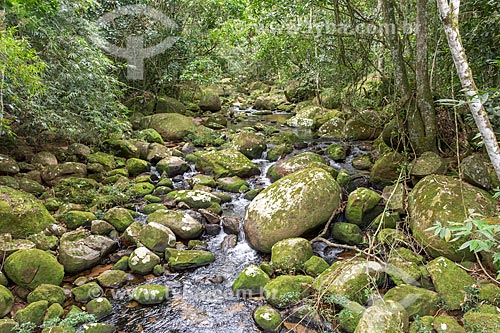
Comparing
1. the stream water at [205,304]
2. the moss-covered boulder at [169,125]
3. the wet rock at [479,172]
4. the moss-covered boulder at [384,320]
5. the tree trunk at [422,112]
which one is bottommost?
the stream water at [205,304]

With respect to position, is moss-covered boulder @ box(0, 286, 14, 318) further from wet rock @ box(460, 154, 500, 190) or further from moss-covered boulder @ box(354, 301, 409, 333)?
wet rock @ box(460, 154, 500, 190)

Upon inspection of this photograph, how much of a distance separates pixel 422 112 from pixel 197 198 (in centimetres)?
474

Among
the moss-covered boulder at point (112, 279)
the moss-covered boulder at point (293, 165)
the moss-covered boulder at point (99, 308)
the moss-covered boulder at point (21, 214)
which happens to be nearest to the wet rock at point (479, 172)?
the moss-covered boulder at point (293, 165)

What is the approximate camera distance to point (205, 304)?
454 centimetres

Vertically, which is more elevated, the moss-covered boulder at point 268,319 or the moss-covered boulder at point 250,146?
the moss-covered boulder at point 250,146

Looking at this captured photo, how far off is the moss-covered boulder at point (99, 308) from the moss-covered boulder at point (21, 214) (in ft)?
5.81

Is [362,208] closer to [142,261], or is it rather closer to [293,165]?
[293,165]

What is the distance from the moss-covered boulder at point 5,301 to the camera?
394 cm

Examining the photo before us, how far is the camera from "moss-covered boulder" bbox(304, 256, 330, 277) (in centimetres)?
478

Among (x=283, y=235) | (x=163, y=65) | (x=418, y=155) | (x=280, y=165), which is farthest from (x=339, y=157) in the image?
(x=163, y=65)

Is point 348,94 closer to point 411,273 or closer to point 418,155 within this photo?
point 418,155

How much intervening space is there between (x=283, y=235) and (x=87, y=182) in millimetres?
4312

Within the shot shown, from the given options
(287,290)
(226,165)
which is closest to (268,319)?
(287,290)

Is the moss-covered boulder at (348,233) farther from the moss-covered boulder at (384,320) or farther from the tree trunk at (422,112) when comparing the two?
the tree trunk at (422,112)
